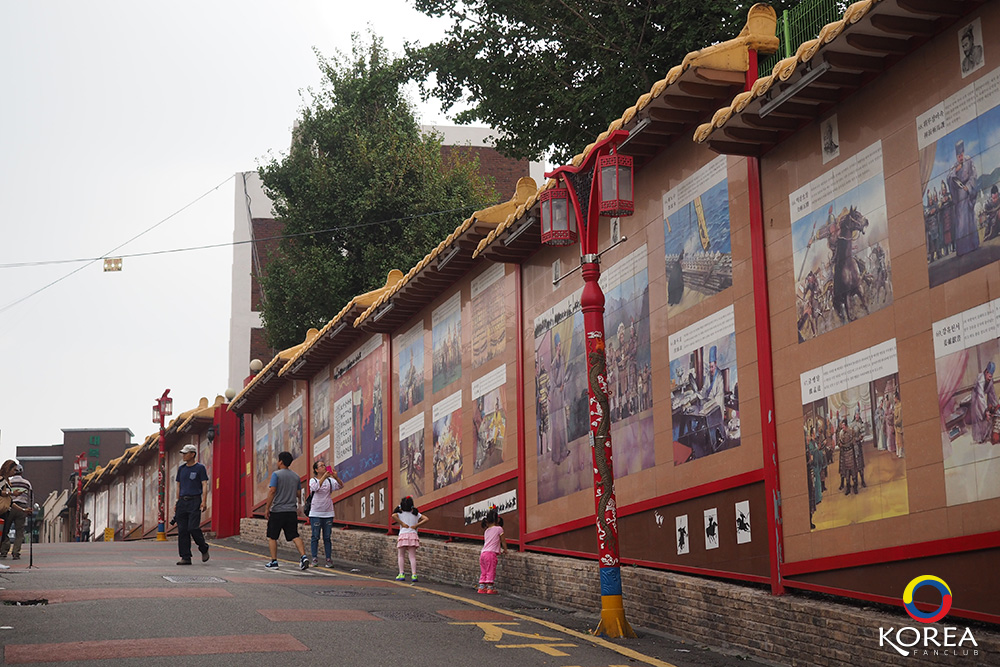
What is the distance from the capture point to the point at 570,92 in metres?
20.2

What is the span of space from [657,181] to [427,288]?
6851 millimetres

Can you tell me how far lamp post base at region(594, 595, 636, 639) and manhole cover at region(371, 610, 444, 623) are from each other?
1.61 meters

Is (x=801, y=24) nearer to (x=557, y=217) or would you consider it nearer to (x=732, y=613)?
(x=557, y=217)

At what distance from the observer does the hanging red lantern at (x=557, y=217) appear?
1138cm

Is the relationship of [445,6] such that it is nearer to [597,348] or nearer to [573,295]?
[573,295]

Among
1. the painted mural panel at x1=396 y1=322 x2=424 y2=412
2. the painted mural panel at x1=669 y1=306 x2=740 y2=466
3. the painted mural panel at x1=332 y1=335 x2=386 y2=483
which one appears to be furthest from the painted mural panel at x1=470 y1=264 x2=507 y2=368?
the painted mural panel at x1=669 y1=306 x2=740 y2=466

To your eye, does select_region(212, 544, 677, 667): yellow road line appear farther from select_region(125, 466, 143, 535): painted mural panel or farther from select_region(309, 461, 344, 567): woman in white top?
select_region(125, 466, 143, 535): painted mural panel

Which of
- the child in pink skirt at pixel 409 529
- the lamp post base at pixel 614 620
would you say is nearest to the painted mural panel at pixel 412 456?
the child in pink skirt at pixel 409 529

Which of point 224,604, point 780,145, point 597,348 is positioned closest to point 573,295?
point 597,348

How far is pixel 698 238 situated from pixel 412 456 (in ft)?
29.7

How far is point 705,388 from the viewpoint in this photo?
430 inches

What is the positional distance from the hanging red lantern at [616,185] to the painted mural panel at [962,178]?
2909 mm

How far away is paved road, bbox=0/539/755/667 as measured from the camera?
859 cm

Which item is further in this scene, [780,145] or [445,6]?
[445,6]
